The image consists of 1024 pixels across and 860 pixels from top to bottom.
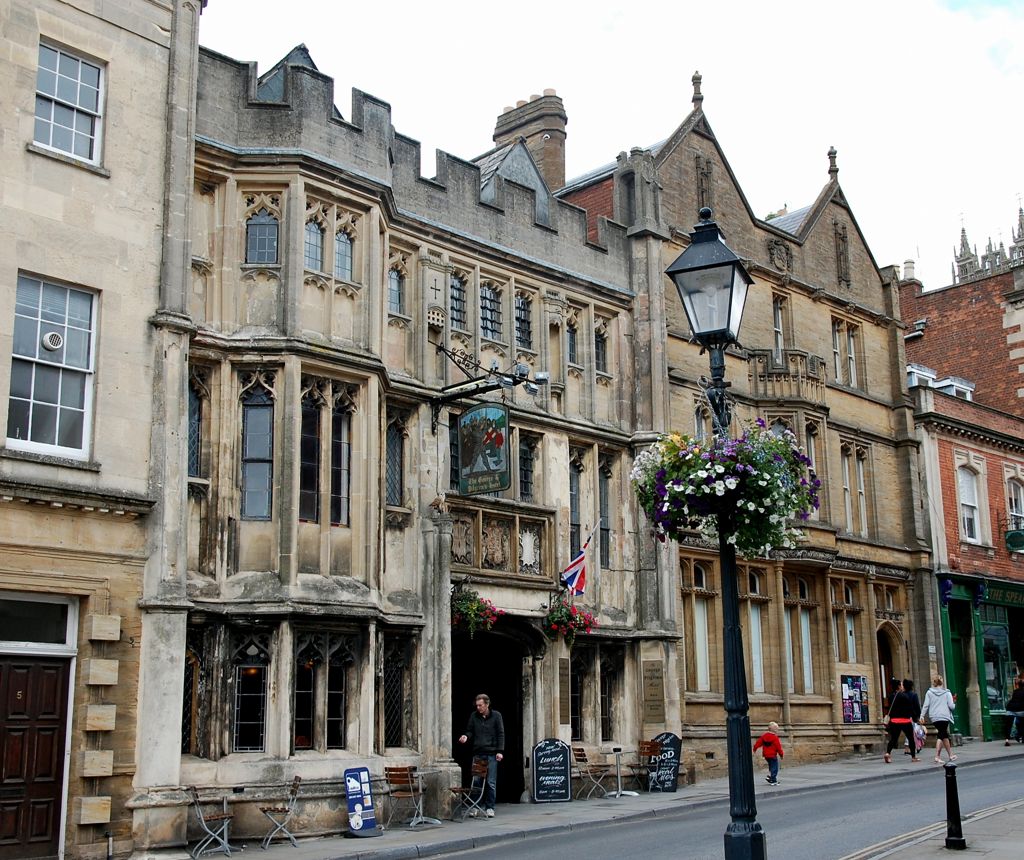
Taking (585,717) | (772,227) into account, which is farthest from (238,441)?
(772,227)

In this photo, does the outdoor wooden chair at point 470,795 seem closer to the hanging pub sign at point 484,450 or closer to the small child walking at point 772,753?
the hanging pub sign at point 484,450

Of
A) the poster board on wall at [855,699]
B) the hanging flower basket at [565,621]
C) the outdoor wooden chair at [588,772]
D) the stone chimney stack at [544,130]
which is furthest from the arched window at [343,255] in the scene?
the poster board on wall at [855,699]

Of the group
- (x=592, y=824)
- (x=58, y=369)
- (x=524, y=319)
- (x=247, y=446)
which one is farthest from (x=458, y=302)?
(x=592, y=824)

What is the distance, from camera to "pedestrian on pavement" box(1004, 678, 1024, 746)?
98.2 ft

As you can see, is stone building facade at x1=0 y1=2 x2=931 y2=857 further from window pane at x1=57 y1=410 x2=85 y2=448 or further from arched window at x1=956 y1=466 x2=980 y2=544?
arched window at x1=956 y1=466 x2=980 y2=544

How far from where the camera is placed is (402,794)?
722 inches

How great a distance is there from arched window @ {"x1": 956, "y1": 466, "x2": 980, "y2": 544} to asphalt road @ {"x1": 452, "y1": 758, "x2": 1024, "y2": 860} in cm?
1285

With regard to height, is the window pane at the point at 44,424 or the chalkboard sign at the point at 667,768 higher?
the window pane at the point at 44,424

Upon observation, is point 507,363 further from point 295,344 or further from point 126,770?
point 126,770

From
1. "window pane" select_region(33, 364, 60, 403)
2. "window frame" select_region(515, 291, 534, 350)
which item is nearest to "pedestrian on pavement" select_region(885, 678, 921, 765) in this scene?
"window frame" select_region(515, 291, 534, 350)

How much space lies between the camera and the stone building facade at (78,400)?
14.7 m

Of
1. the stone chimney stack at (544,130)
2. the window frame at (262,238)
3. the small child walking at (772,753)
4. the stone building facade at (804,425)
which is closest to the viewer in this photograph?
the window frame at (262,238)

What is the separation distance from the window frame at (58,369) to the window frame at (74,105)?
1.72m

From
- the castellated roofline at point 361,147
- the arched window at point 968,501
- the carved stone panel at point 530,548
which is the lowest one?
the carved stone panel at point 530,548
